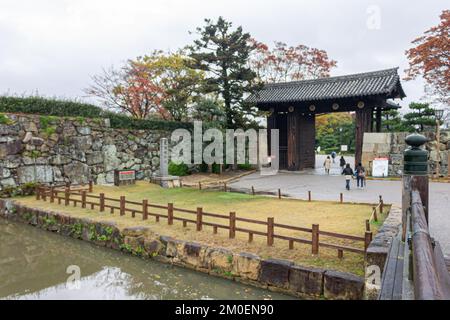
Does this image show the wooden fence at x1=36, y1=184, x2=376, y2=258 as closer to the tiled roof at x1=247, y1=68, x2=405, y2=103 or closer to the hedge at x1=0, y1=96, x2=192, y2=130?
the hedge at x1=0, y1=96, x2=192, y2=130

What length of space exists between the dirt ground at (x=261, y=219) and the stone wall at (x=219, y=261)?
0.27m

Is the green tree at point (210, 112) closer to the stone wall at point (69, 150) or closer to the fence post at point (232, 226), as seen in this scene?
the stone wall at point (69, 150)

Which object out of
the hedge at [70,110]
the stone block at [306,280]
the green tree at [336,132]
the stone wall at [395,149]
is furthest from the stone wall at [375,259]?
the green tree at [336,132]

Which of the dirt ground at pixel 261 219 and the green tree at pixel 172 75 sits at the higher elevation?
the green tree at pixel 172 75

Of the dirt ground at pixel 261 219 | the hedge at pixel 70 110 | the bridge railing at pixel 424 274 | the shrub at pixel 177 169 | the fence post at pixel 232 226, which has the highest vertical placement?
the hedge at pixel 70 110

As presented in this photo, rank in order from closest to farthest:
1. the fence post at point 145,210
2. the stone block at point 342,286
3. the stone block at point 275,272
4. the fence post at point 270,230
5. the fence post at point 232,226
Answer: the stone block at point 342,286, the stone block at point 275,272, the fence post at point 270,230, the fence post at point 232,226, the fence post at point 145,210

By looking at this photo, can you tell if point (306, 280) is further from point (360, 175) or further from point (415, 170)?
point (360, 175)

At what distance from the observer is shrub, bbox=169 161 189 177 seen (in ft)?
67.1

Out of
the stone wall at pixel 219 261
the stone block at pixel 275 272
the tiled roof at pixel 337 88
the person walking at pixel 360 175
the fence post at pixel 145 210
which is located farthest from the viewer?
the tiled roof at pixel 337 88

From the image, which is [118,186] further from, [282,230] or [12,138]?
[282,230]

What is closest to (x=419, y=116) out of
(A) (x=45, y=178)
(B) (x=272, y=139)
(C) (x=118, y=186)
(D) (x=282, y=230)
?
(B) (x=272, y=139)

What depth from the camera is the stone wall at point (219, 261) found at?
18.1 feet

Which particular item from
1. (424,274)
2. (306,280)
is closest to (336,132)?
(306,280)

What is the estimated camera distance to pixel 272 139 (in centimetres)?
2414
